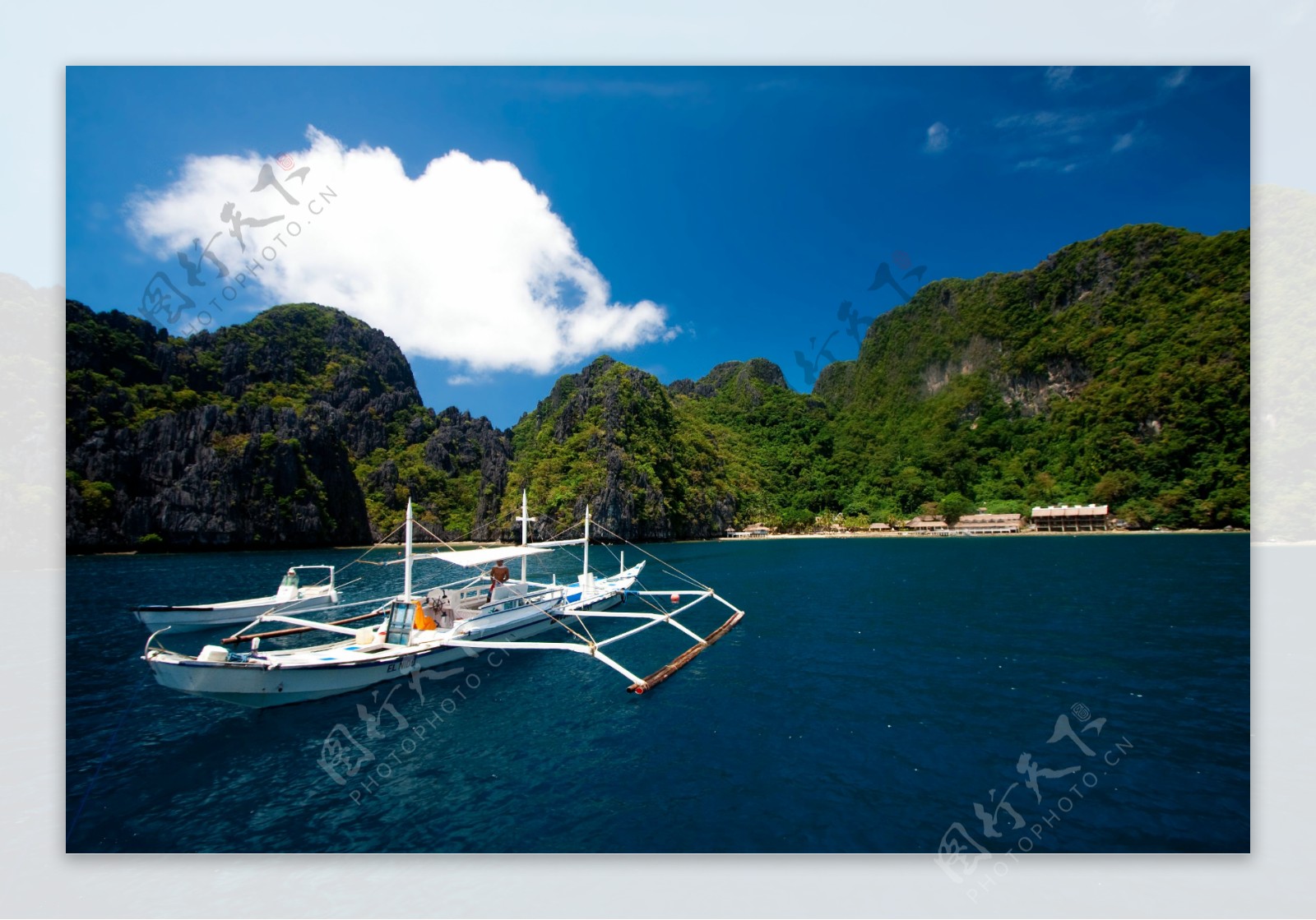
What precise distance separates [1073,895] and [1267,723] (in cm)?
884

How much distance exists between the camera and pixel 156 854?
6.43m

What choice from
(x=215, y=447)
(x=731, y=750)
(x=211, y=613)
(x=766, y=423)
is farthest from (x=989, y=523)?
(x=215, y=447)

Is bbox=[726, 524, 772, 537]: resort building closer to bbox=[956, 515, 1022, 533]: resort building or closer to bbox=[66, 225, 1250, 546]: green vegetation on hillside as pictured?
bbox=[66, 225, 1250, 546]: green vegetation on hillside

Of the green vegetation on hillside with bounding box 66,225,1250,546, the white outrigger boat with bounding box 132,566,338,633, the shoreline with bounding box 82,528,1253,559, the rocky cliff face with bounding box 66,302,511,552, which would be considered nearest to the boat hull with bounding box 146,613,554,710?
the white outrigger boat with bounding box 132,566,338,633

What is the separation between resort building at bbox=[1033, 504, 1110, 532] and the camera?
259 feet

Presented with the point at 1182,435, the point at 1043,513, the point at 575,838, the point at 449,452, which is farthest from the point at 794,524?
the point at 575,838

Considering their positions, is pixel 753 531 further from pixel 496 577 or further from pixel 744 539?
pixel 496 577

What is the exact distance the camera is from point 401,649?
13836 mm

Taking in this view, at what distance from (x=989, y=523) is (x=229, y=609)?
97.0 meters

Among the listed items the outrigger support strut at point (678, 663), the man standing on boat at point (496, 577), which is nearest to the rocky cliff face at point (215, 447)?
the man standing on boat at point (496, 577)

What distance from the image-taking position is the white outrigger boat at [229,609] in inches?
852

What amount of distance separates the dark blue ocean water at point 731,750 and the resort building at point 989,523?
7385 cm

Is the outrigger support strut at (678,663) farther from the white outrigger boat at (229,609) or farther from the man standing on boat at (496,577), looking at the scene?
the white outrigger boat at (229,609)

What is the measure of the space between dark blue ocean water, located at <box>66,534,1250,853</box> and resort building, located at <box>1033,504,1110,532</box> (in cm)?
7135
